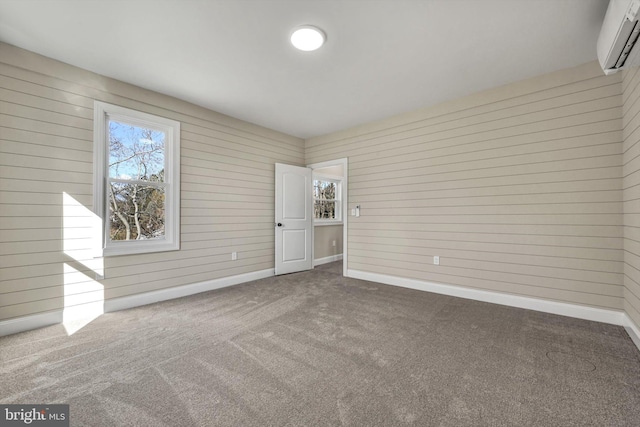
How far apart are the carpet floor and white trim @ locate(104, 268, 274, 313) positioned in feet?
0.43

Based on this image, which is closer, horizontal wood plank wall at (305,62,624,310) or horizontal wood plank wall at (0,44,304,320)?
horizontal wood plank wall at (0,44,304,320)

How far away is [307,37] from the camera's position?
2334 mm

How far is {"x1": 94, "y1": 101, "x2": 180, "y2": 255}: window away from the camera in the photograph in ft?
9.81

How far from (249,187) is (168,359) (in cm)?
288

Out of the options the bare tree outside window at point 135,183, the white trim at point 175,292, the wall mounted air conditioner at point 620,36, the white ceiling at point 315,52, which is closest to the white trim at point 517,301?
the white trim at point 175,292

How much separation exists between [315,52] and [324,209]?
4049 mm

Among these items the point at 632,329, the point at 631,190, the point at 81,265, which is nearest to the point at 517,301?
the point at 632,329

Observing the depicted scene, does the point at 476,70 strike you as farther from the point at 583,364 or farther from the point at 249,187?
the point at 249,187

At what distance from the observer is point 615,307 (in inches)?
103

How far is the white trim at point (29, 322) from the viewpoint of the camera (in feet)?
7.97

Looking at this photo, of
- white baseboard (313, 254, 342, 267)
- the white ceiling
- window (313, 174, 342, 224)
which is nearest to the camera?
the white ceiling

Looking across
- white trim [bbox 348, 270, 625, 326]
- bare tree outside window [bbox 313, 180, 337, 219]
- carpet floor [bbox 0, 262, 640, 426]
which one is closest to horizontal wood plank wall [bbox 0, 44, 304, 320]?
carpet floor [bbox 0, 262, 640, 426]

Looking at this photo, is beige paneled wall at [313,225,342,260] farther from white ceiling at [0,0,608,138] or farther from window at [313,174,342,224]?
white ceiling at [0,0,608,138]

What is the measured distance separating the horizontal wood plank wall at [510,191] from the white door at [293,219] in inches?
50.7
